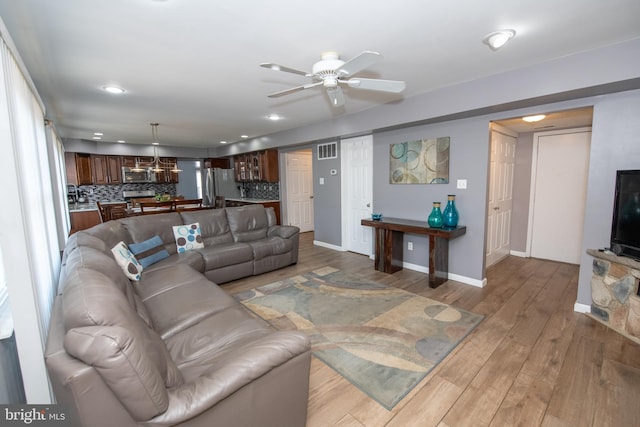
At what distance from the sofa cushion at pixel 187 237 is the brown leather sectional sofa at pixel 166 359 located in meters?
1.39

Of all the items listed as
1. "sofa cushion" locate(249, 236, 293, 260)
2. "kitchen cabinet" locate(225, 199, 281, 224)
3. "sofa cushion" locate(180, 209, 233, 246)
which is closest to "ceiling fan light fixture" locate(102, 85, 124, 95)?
"sofa cushion" locate(180, 209, 233, 246)

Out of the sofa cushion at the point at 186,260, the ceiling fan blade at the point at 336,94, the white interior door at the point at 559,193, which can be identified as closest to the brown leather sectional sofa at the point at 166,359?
the sofa cushion at the point at 186,260

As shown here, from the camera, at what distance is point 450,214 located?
11.8 feet

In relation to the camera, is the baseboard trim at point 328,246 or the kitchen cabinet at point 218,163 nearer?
the baseboard trim at point 328,246

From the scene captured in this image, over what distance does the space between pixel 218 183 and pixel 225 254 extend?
190 inches

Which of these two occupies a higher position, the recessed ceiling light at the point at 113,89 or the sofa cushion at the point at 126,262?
the recessed ceiling light at the point at 113,89

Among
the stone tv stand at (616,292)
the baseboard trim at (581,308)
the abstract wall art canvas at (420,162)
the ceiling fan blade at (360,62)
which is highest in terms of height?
the ceiling fan blade at (360,62)

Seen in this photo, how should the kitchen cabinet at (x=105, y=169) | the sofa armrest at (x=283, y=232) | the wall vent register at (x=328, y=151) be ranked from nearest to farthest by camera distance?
the sofa armrest at (x=283, y=232) → the wall vent register at (x=328, y=151) → the kitchen cabinet at (x=105, y=169)

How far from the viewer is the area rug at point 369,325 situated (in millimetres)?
2069

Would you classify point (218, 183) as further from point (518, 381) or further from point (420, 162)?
point (518, 381)

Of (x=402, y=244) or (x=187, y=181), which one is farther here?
(x=187, y=181)

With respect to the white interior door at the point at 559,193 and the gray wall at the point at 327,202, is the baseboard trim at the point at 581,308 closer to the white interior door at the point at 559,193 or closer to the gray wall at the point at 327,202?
the white interior door at the point at 559,193

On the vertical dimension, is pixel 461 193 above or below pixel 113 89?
below

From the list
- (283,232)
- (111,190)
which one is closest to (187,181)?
(111,190)
